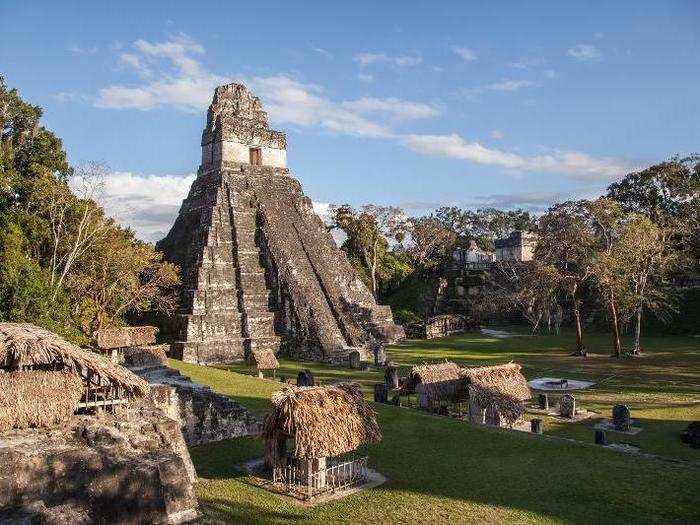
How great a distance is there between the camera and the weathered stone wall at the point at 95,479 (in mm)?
7629

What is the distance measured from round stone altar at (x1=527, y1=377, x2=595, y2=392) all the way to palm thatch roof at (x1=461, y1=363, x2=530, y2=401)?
386cm

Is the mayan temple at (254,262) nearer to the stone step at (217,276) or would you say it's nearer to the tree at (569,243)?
the stone step at (217,276)

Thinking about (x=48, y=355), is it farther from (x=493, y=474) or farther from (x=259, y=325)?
(x=259, y=325)

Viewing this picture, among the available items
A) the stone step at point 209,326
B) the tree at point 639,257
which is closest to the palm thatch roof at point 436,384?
the stone step at point 209,326

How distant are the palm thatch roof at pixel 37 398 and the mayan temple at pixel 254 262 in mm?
15446

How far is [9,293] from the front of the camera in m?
18.3

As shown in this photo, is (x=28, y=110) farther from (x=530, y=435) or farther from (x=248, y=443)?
(x=530, y=435)

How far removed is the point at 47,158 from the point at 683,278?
43104 millimetres

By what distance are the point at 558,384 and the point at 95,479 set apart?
18024 millimetres

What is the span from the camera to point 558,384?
2167 cm

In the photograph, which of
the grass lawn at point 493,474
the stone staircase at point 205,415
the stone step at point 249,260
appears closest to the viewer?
the grass lawn at point 493,474

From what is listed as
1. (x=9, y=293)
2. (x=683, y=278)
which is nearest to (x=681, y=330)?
(x=683, y=278)

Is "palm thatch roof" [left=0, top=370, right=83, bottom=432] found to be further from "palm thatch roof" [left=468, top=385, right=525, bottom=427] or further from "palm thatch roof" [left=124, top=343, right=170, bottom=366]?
"palm thatch roof" [left=468, top=385, right=525, bottom=427]

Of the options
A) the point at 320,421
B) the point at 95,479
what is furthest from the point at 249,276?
the point at 95,479
